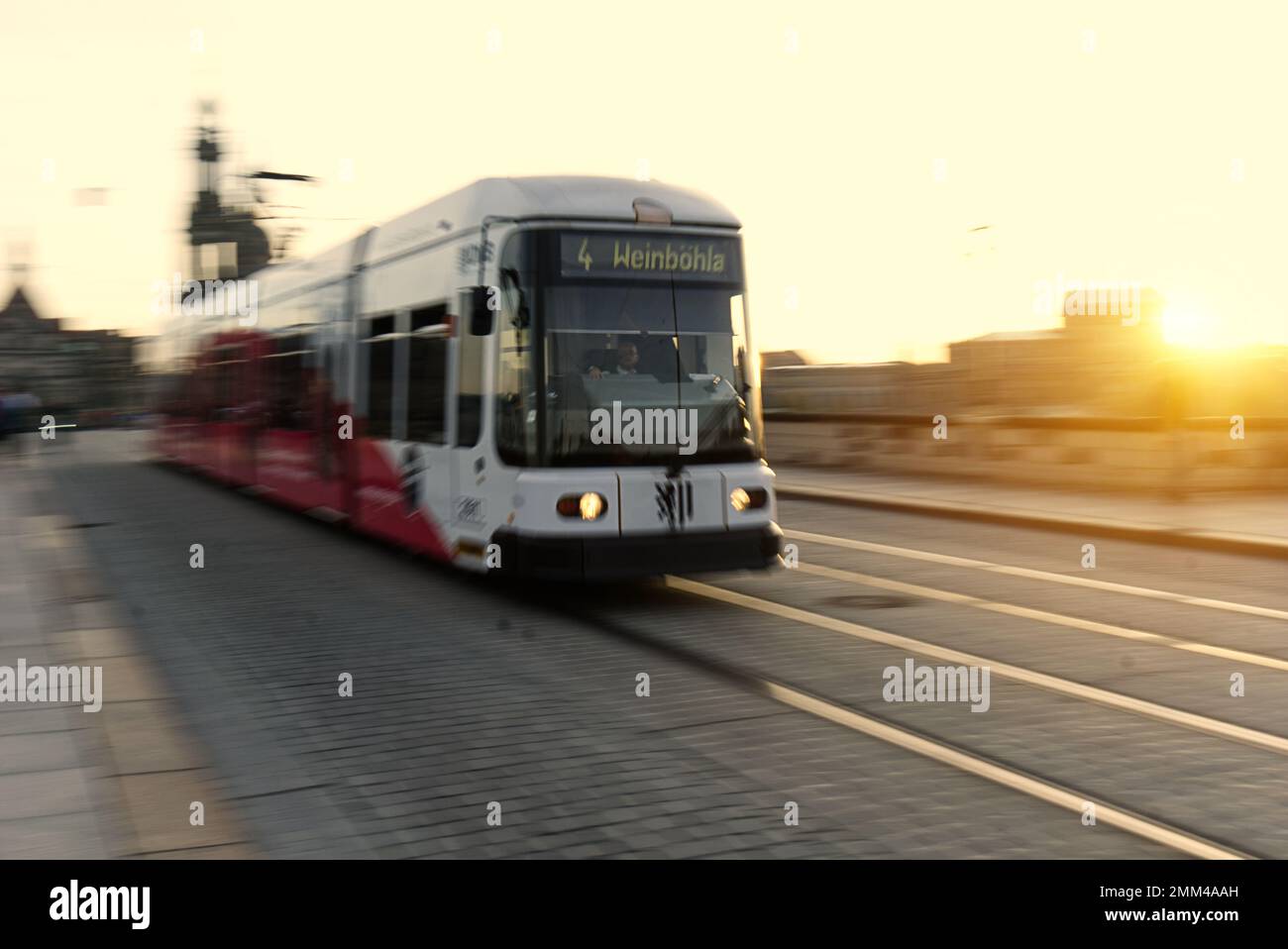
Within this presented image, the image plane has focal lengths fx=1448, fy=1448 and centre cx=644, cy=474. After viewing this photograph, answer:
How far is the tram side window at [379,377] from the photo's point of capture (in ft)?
42.1

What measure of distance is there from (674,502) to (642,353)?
107 centimetres

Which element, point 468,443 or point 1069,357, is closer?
point 468,443

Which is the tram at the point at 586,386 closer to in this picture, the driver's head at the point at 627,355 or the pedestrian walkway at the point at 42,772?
the driver's head at the point at 627,355

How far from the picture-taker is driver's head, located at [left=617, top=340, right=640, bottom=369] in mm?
10055

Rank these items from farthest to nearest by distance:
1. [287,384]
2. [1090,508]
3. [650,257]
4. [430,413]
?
[1090,508] → [287,384] → [430,413] → [650,257]

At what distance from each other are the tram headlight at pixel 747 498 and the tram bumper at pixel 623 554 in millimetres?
177

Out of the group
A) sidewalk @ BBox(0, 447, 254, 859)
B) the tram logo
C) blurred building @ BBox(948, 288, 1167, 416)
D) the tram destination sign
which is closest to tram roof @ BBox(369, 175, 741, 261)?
the tram destination sign

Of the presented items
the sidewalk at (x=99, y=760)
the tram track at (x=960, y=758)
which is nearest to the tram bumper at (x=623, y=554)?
the tram track at (x=960, y=758)

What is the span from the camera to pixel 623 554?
9922 millimetres

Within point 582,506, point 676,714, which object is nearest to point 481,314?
point 582,506

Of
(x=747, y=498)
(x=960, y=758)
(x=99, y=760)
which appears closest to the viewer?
(x=99, y=760)

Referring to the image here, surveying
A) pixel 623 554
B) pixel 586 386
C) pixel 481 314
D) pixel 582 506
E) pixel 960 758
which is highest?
pixel 481 314

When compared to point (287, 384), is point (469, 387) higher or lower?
lower

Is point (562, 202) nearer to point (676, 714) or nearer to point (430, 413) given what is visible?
point (430, 413)
